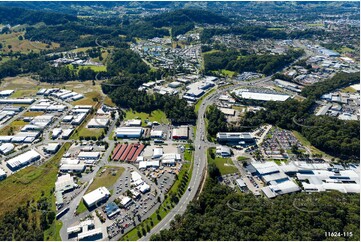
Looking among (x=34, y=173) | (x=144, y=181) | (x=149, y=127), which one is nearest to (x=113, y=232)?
(x=144, y=181)

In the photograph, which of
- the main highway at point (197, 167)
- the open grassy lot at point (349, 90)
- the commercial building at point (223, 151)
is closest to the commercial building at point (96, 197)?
the main highway at point (197, 167)

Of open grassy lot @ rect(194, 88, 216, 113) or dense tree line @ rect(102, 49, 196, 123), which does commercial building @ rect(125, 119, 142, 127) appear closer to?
dense tree line @ rect(102, 49, 196, 123)

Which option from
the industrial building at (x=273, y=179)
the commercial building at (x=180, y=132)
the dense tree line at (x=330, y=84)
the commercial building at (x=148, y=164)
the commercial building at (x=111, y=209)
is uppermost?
the dense tree line at (x=330, y=84)

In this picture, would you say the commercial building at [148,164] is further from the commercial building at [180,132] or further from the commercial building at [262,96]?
the commercial building at [262,96]

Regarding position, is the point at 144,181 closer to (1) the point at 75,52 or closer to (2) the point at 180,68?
(2) the point at 180,68

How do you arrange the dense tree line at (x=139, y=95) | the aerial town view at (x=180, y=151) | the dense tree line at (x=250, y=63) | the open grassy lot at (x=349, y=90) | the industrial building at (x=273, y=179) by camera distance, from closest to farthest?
the aerial town view at (x=180, y=151) → the industrial building at (x=273, y=179) → the dense tree line at (x=139, y=95) → the open grassy lot at (x=349, y=90) → the dense tree line at (x=250, y=63)

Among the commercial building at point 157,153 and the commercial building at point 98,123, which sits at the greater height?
the commercial building at point 157,153
